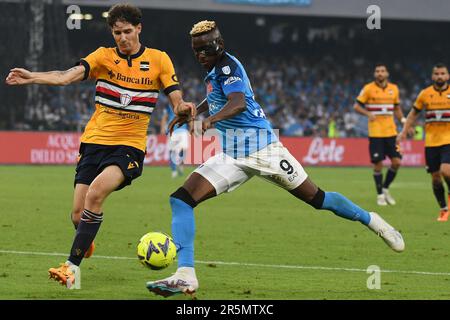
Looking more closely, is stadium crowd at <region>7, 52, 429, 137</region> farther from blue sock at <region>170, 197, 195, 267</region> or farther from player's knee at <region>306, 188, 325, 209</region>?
blue sock at <region>170, 197, 195, 267</region>

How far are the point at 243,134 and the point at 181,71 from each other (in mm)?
36919

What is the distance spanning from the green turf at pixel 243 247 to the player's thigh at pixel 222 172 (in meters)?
0.90

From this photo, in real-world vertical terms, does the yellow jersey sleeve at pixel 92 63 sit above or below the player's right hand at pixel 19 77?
above

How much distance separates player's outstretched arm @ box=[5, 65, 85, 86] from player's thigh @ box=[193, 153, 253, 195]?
1.37 meters

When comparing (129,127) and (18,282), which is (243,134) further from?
(18,282)

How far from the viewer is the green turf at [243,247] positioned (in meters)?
8.71

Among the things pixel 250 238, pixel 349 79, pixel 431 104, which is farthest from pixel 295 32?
pixel 250 238

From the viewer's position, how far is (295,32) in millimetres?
49500

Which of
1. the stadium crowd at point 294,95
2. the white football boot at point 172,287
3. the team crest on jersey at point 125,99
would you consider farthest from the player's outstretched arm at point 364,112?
the stadium crowd at point 294,95

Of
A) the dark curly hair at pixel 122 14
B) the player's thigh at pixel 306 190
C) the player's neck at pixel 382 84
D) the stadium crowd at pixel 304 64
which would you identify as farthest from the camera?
the stadium crowd at pixel 304 64

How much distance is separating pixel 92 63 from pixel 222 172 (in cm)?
154

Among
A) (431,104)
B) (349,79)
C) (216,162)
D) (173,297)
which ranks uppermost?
(349,79)

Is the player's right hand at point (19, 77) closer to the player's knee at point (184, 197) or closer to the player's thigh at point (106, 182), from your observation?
the player's thigh at point (106, 182)

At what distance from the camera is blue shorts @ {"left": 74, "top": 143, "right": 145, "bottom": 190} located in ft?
29.4
